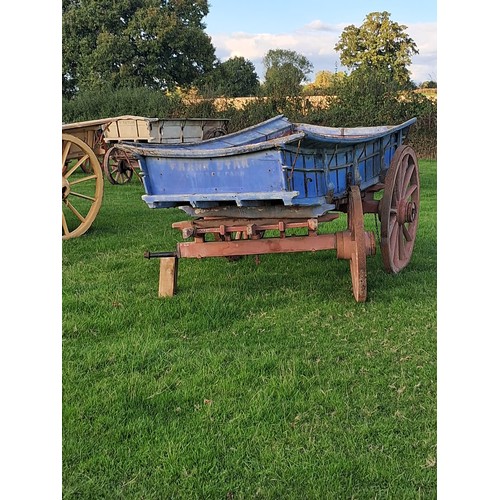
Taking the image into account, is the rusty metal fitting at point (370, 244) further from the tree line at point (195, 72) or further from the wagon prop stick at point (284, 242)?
the tree line at point (195, 72)

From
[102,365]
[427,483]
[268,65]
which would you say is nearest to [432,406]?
[427,483]

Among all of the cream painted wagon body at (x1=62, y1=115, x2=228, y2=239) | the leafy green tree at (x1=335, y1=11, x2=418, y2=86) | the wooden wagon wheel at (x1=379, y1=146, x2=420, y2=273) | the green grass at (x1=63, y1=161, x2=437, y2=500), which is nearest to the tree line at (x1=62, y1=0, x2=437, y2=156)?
the leafy green tree at (x1=335, y1=11, x2=418, y2=86)

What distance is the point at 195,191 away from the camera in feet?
14.4

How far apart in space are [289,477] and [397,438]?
0.56 meters

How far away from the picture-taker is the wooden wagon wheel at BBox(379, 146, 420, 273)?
16.9 ft

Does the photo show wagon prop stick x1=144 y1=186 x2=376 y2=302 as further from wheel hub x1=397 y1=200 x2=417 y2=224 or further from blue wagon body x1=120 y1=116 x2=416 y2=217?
wheel hub x1=397 y1=200 x2=417 y2=224

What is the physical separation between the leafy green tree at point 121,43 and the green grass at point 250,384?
78.4 feet

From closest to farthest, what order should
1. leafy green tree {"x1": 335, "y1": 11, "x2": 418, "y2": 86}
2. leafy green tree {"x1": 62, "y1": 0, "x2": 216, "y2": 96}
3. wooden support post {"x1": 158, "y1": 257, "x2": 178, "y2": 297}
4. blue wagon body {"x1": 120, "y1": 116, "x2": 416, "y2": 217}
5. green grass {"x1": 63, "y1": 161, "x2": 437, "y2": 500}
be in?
green grass {"x1": 63, "y1": 161, "x2": 437, "y2": 500} < blue wagon body {"x1": 120, "y1": 116, "x2": 416, "y2": 217} < wooden support post {"x1": 158, "y1": 257, "x2": 178, "y2": 297} < leafy green tree {"x1": 335, "y1": 11, "x2": 418, "y2": 86} < leafy green tree {"x1": 62, "y1": 0, "x2": 216, "y2": 96}

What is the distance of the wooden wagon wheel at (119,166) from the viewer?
13.6 meters

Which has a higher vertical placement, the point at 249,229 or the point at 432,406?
the point at 249,229

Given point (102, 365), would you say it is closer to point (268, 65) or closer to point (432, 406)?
point (432, 406)

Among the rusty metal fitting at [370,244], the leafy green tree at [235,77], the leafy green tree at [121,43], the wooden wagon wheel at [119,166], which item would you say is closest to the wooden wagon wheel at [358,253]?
the rusty metal fitting at [370,244]

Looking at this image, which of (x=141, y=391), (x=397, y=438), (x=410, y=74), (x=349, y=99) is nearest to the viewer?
(x=397, y=438)

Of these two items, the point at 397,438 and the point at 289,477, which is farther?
the point at 397,438
